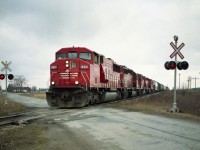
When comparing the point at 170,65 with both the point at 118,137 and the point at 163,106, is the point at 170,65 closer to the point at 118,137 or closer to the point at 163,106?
the point at 163,106

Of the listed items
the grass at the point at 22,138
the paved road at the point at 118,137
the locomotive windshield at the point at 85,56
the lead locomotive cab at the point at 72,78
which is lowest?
the grass at the point at 22,138

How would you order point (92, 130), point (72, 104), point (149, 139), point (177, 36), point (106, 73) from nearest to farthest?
point (149, 139) → point (92, 130) → point (177, 36) → point (72, 104) → point (106, 73)

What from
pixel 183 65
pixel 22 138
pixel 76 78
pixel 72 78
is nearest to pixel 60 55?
pixel 72 78

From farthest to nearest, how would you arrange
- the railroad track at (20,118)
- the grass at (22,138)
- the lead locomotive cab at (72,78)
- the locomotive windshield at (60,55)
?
the locomotive windshield at (60,55) < the lead locomotive cab at (72,78) < the railroad track at (20,118) < the grass at (22,138)

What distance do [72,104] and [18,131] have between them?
35.8ft

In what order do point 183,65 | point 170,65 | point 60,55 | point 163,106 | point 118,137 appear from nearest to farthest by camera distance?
point 118,137 < point 183,65 < point 170,65 < point 163,106 < point 60,55

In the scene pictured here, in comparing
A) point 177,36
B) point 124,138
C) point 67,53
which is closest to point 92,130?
point 124,138

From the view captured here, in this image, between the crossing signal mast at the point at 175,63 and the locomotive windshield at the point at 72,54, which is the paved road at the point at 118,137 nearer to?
the crossing signal mast at the point at 175,63

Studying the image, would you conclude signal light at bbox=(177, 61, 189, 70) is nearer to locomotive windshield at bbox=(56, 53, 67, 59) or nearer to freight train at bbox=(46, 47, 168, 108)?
freight train at bbox=(46, 47, 168, 108)

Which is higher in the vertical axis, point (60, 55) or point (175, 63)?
point (60, 55)

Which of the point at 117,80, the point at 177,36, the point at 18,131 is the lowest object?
the point at 18,131

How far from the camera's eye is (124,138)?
880 cm

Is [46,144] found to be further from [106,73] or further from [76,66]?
[106,73]

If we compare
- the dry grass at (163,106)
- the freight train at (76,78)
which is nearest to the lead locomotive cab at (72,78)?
the freight train at (76,78)
